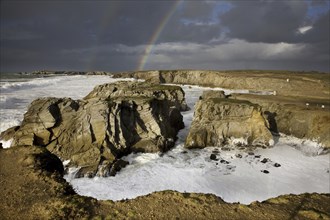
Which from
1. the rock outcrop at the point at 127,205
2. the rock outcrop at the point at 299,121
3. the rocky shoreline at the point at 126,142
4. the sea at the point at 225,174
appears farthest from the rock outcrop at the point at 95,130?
the rock outcrop at the point at 299,121

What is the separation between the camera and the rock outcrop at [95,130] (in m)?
29.1

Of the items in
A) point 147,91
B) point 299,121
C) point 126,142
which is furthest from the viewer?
point 147,91

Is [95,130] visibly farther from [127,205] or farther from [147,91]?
[127,205]

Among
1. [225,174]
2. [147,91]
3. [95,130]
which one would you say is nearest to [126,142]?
[95,130]

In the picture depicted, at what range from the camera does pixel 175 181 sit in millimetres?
25547

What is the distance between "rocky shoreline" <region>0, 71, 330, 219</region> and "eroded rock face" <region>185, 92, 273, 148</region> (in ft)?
0.36

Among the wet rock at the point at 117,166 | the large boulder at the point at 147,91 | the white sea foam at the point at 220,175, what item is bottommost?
the white sea foam at the point at 220,175

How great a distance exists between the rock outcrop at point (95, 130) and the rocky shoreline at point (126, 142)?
0.33 ft

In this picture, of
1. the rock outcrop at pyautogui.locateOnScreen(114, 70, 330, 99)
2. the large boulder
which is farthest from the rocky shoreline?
the rock outcrop at pyautogui.locateOnScreen(114, 70, 330, 99)

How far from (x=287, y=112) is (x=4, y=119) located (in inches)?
1485

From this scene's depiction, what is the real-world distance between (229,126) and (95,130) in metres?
Answer: 15.4

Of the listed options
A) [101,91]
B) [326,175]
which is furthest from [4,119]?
[326,175]

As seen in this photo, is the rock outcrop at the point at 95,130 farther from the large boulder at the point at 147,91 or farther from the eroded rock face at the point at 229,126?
the large boulder at the point at 147,91

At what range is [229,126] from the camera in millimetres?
35875
